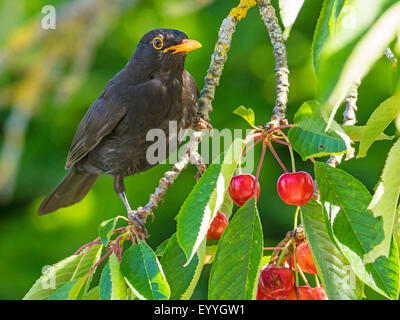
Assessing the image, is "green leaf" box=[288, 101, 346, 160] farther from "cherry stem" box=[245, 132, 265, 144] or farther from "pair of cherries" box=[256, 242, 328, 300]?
"pair of cherries" box=[256, 242, 328, 300]

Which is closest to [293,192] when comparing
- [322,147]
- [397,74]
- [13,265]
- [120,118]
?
[322,147]

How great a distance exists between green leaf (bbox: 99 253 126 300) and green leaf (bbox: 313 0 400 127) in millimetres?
930

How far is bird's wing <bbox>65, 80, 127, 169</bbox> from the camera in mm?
3391

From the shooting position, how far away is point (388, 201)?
1.33 m

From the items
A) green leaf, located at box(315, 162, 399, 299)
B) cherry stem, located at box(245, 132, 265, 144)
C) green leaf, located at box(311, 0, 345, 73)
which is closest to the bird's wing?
cherry stem, located at box(245, 132, 265, 144)

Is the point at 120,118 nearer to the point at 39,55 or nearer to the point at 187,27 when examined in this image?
the point at 39,55

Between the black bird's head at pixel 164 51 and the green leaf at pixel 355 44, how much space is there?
240cm

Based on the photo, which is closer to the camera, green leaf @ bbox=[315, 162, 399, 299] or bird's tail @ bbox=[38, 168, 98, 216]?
green leaf @ bbox=[315, 162, 399, 299]

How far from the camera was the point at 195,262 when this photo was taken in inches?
66.0

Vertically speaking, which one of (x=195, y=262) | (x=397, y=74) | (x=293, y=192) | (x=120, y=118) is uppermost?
(x=120, y=118)

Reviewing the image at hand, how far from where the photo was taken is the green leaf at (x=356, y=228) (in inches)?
57.2

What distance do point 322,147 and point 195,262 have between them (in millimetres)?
536

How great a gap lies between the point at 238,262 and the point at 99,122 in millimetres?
2165

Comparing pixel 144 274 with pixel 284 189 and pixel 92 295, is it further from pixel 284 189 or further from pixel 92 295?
pixel 284 189
